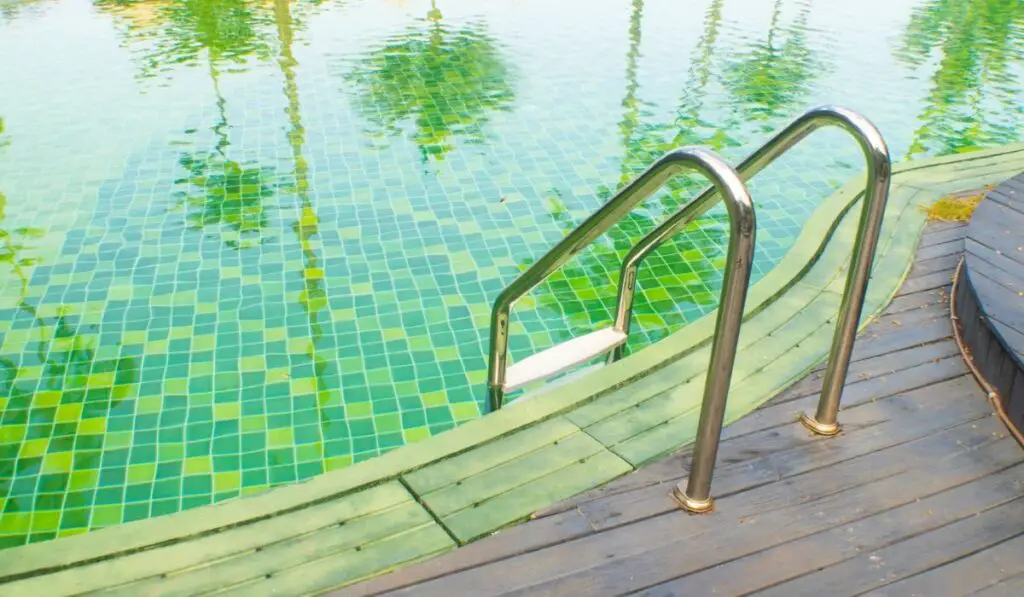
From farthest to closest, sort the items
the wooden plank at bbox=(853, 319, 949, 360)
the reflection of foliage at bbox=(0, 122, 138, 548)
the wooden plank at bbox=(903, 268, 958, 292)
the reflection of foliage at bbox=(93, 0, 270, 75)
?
the reflection of foliage at bbox=(93, 0, 270, 75), the wooden plank at bbox=(903, 268, 958, 292), the reflection of foliage at bbox=(0, 122, 138, 548), the wooden plank at bbox=(853, 319, 949, 360)

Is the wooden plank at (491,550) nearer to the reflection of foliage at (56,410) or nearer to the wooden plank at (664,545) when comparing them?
the wooden plank at (664,545)

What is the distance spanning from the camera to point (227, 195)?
576cm

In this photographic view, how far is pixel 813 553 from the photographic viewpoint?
2.15m

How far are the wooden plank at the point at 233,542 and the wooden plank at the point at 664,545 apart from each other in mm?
335

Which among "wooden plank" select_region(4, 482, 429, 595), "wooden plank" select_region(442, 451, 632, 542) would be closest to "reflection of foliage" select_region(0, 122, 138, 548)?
"wooden plank" select_region(4, 482, 429, 595)

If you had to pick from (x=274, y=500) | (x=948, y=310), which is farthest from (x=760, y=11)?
(x=274, y=500)

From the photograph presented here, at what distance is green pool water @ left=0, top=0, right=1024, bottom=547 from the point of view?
Result: 367 cm

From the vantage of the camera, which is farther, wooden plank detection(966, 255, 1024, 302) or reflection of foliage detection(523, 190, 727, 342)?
reflection of foliage detection(523, 190, 727, 342)

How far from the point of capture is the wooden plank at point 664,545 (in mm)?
2070

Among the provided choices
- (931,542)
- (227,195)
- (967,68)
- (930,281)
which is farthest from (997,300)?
(967,68)

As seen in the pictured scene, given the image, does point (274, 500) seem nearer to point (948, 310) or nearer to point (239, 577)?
point (239, 577)

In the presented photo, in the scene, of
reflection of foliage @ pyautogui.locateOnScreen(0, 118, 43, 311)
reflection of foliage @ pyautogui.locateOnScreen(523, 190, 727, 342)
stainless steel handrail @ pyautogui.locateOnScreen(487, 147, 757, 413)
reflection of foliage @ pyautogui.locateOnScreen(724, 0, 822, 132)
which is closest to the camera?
stainless steel handrail @ pyautogui.locateOnScreen(487, 147, 757, 413)

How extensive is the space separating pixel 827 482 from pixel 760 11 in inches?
415

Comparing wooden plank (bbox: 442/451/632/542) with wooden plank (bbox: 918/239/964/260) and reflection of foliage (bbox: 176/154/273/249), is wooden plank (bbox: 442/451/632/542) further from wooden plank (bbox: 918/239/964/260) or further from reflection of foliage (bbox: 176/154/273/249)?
reflection of foliage (bbox: 176/154/273/249)
